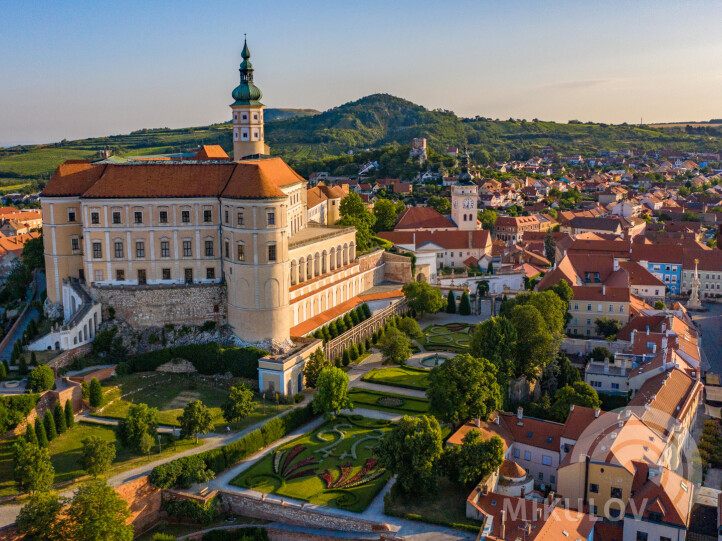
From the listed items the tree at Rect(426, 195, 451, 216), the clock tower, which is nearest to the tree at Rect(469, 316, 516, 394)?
the clock tower

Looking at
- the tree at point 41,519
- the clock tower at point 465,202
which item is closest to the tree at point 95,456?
the tree at point 41,519

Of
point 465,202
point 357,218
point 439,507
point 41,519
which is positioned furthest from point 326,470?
point 465,202

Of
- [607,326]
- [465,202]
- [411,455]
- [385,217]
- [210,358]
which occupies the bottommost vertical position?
[411,455]

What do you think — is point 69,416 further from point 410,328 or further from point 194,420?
point 410,328

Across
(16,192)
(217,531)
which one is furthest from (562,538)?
(16,192)

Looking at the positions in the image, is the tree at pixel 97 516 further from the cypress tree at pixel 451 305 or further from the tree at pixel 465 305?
the cypress tree at pixel 451 305

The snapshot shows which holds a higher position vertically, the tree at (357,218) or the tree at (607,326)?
the tree at (357,218)
